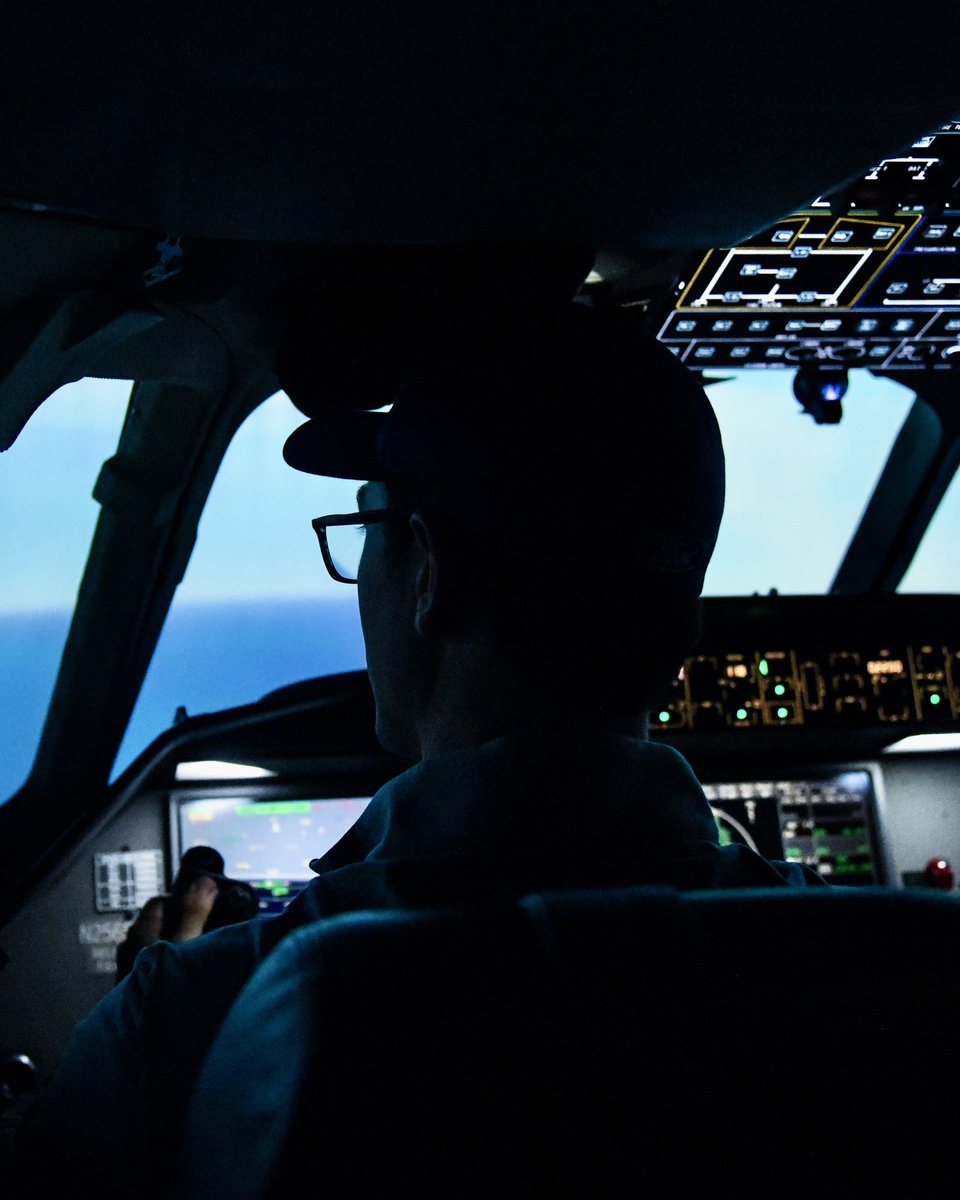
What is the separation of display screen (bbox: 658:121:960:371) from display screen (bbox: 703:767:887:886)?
1595mm

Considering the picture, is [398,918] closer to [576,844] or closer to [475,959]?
[475,959]

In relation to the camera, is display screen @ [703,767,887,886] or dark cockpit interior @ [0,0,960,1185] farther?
display screen @ [703,767,887,886]

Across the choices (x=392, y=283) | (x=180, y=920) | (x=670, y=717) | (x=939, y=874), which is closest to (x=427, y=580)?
(x=392, y=283)

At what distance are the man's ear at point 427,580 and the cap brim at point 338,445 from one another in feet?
0.64

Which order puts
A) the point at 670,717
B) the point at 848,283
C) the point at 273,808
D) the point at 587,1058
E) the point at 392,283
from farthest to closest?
1. the point at 273,808
2. the point at 670,717
3. the point at 848,283
4. the point at 392,283
5. the point at 587,1058

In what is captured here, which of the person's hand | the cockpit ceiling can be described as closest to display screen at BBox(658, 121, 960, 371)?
the cockpit ceiling

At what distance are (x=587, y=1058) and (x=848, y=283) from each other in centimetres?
171

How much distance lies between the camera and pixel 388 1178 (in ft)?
1.44

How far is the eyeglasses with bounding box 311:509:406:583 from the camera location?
2.67 feet

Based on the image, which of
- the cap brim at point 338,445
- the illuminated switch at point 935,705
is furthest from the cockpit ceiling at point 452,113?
the illuminated switch at point 935,705

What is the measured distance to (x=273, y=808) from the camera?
3447 mm

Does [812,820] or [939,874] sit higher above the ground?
[812,820]

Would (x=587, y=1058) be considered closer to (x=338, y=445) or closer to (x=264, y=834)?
(x=338, y=445)

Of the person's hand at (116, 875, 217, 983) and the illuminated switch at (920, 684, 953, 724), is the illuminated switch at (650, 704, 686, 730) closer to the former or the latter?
the illuminated switch at (920, 684, 953, 724)
